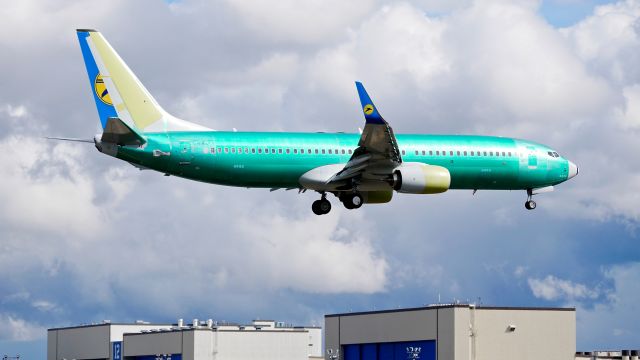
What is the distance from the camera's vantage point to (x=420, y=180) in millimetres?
91000

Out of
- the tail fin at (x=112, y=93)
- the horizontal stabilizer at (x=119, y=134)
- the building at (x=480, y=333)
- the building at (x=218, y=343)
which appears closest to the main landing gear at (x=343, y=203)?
the tail fin at (x=112, y=93)

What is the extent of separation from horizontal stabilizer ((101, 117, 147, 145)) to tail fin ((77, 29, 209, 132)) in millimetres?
4776

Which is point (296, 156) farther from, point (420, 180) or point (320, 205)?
point (420, 180)

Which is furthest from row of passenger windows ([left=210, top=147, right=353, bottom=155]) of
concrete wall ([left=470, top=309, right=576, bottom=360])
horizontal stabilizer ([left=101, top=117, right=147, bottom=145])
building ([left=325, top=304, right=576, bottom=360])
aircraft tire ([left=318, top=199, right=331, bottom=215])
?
concrete wall ([left=470, top=309, right=576, bottom=360])

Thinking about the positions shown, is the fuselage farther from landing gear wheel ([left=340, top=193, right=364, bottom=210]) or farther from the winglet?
the winglet

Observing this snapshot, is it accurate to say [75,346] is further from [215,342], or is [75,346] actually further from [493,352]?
[493,352]

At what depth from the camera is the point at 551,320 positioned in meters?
115

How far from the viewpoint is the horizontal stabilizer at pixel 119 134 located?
8644 cm

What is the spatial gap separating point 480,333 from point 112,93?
35.3 meters

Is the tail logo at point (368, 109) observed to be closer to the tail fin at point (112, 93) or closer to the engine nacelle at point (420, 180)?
the engine nacelle at point (420, 180)

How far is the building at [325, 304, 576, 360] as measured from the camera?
11275cm

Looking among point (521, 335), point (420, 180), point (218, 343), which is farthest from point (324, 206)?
point (218, 343)

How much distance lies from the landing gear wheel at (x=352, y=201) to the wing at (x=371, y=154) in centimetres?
168

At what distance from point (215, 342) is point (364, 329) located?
31.1 metres
